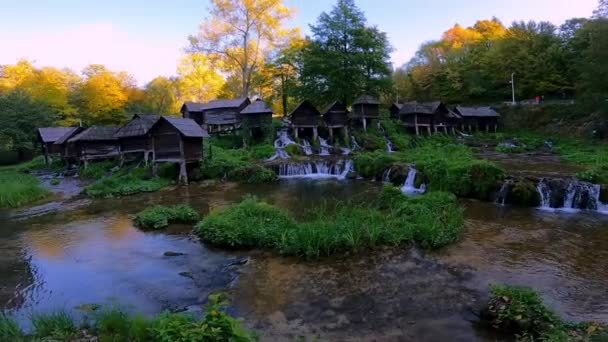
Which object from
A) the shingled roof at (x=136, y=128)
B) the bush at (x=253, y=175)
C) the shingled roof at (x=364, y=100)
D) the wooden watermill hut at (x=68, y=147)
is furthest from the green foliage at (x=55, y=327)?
the shingled roof at (x=364, y=100)

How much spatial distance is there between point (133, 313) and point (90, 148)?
29.1 meters

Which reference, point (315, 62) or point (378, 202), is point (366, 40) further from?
point (378, 202)

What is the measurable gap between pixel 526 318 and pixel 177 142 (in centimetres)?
2111

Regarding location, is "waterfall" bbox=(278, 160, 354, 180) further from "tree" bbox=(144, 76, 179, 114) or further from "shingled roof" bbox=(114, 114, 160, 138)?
"tree" bbox=(144, 76, 179, 114)

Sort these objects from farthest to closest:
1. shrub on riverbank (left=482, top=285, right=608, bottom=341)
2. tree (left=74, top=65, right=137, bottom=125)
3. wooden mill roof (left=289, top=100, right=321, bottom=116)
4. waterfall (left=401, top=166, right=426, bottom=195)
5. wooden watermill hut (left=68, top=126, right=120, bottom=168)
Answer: tree (left=74, top=65, right=137, bottom=125), wooden mill roof (left=289, top=100, right=321, bottom=116), wooden watermill hut (left=68, top=126, right=120, bottom=168), waterfall (left=401, top=166, right=426, bottom=195), shrub on riverbank (left=482, top=285, right=608, bottom=341)

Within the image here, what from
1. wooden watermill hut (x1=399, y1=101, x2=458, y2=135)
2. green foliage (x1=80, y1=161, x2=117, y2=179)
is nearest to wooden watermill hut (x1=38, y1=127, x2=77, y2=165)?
green foliage (x1=80, y1=161, x2=117, y2=179)

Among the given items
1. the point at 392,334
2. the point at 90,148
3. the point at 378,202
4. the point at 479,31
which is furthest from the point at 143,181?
the point at 479,31

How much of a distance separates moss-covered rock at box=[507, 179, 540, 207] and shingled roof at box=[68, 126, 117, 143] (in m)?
28.1

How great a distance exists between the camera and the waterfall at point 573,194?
1529cm

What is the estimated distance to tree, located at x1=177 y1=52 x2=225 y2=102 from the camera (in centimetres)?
6059

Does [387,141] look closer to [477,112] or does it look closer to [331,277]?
[477,112]

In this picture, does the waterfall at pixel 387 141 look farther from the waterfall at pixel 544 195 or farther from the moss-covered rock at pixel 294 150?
the waterfall at pixel 544 195

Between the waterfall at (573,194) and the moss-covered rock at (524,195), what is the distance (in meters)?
0.20

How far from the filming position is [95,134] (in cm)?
3250
